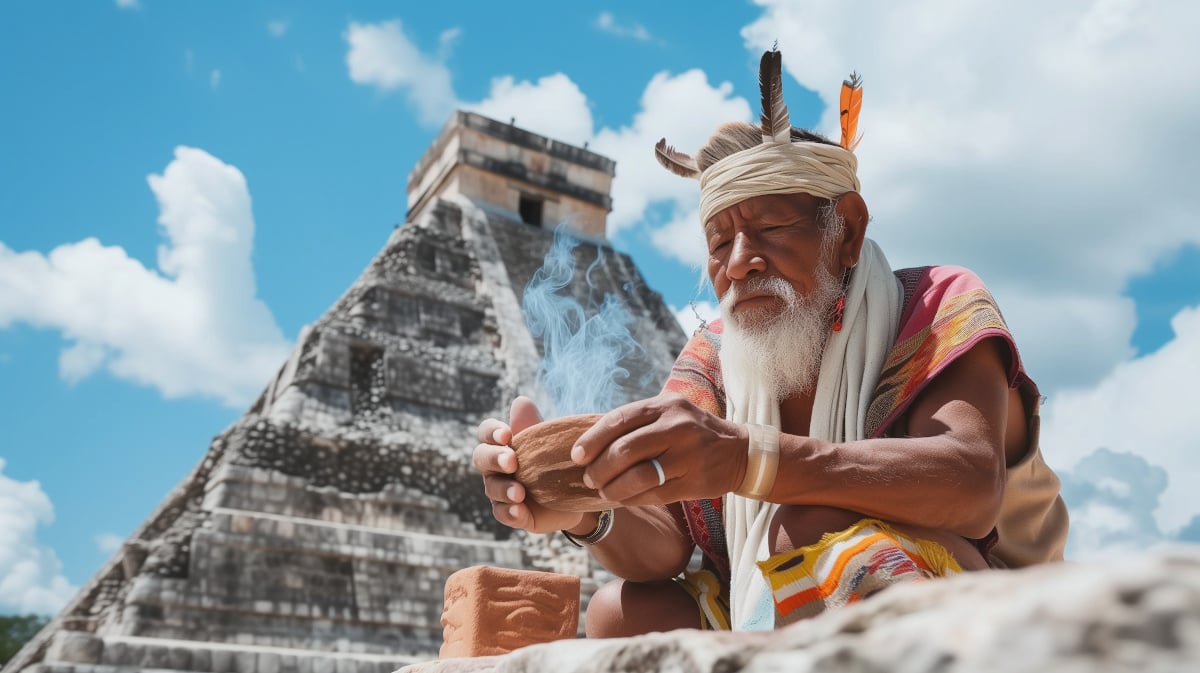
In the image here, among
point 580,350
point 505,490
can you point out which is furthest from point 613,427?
point 580,350

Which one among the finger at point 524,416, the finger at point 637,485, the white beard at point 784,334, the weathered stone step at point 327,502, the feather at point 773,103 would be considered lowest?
the finger at point 637,485

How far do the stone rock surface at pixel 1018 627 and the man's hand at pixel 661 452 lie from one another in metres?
0.73

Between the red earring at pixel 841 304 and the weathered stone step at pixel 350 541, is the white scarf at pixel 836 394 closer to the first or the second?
the red earring at pixel 841 304

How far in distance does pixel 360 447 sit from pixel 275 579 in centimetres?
209

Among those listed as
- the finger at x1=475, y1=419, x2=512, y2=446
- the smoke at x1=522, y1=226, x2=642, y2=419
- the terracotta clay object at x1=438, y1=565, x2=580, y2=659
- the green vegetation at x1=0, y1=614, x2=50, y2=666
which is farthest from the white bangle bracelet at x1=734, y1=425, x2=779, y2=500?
the green vegetation at x1=0, y1=614, x2=50, y2=666

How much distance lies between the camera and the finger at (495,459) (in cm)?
197

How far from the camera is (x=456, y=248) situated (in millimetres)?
14875

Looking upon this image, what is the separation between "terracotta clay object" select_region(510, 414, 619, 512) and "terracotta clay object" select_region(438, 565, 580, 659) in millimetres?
1262

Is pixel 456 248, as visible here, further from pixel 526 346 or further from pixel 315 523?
pixel 315 523

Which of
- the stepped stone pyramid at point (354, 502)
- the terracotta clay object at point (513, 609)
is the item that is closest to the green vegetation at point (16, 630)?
the stepped stone pyramid at point (354, 502)

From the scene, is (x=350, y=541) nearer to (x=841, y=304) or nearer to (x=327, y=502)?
(x=327, y=502)

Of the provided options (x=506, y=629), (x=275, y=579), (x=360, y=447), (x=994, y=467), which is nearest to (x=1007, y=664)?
(x=994, y=467)

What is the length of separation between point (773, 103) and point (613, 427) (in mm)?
940

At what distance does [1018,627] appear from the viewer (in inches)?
27.7
